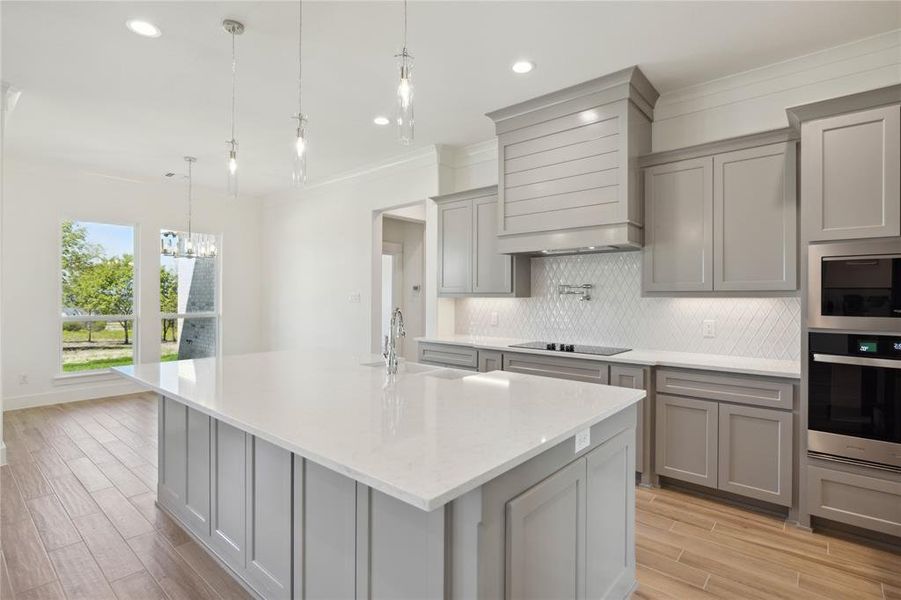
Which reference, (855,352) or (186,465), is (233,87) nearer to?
(186,465)

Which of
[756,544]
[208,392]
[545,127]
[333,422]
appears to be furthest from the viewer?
[545,127]

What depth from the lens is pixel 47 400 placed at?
554 centimetres

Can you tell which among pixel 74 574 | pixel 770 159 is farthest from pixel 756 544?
pixel 74 574

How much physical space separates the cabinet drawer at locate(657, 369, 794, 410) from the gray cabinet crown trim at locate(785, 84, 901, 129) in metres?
1.49

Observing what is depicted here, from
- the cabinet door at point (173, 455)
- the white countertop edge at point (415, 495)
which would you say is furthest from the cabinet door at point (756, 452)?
the cabinet door at point (173, 455)

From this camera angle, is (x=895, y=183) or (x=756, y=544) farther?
(x=756, y=544)

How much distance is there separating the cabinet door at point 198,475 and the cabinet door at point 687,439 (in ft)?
9.03

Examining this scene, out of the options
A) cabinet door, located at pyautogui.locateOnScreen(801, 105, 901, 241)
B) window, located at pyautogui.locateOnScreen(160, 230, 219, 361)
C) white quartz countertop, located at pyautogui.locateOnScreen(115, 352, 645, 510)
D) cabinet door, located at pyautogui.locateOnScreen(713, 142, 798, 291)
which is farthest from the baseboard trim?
cabinet door, located at pyautogui.locateOnScreen(801, 105, 901, 241)

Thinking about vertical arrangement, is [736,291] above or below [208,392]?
above

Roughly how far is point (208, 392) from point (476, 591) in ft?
4.79

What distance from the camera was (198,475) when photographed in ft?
7.93

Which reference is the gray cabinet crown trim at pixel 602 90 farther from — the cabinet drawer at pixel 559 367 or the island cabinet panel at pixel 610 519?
the island cabinet panel at pixel 610 519

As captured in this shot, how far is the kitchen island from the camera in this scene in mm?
1245

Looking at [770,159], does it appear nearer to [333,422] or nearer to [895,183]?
[895,183]
